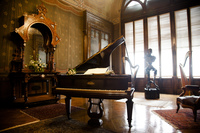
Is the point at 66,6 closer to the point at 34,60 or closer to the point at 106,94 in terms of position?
the point at 34,60

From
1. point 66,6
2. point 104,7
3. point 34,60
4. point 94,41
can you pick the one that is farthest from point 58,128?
point 104,7

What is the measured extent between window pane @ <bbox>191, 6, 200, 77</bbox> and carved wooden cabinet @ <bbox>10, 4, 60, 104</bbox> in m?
5.63

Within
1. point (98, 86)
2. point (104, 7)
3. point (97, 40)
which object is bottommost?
point (98, 86)

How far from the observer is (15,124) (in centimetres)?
248

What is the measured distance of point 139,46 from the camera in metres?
7.11

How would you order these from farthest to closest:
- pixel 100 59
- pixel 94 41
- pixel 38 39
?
pixel 94 41
pixel 38 39
pixel 100 59

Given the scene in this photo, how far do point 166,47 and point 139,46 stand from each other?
128cm

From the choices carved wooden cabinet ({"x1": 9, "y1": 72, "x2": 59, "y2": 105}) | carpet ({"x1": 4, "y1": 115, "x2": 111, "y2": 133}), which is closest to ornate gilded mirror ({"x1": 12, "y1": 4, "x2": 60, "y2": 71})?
carved wooden cabinet ({"x1": 9, "y1": 72, "x2": 59, "y2": 105})

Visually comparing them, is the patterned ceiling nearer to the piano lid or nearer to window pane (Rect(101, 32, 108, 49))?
window pane (Rect(101, 32, 108, 49))

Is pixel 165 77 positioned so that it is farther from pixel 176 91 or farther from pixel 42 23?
pixel 42 23

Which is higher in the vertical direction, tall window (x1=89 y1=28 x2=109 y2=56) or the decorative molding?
the decorative molding

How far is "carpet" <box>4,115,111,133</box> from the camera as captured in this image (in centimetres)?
214

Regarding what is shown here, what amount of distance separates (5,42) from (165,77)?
6389 millimetres

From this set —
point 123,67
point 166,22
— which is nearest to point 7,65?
point 123,67
